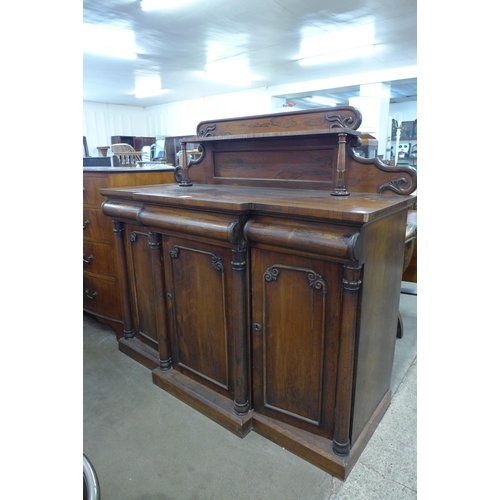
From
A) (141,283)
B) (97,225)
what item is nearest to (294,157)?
(141,283)

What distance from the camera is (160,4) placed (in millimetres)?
4094

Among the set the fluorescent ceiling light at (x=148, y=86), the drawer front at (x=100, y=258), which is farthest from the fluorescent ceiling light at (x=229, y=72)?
the drawer front at (x=100, y=258)

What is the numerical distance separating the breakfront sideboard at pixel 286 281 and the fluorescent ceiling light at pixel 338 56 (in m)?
5.10

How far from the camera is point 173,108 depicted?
39.9ft

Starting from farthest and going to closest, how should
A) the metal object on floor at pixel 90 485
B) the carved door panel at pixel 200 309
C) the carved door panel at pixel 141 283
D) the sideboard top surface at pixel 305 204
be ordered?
1. the carved door panel at pixel 141 283
2. the carved door panel at pixel 200 309
3. the sideboard top surface at pixel 305 204
4. the metal object on floor at pixel 90 485

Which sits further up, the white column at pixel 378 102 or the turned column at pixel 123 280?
the white column at pixel 378 102

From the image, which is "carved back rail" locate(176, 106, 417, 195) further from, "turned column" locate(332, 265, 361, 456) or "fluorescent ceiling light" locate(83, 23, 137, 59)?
"fluorescent ceiling light" locate(83, 23, 137, 59)

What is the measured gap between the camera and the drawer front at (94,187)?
7.30ft

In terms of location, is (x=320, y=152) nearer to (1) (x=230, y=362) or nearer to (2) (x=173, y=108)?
(1) (x=230, y=362)

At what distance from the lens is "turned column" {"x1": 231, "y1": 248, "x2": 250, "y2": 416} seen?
1.45 m

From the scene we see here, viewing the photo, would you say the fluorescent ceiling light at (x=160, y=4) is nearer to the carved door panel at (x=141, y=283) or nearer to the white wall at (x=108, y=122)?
the carved door panel at (x=141, y=283)

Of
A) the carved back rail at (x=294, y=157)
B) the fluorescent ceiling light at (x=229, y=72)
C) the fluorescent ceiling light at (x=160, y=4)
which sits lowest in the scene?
the carved back rail at (x=294, y=157)

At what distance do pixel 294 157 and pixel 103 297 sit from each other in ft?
5.39
